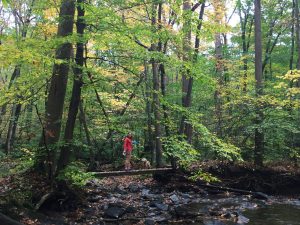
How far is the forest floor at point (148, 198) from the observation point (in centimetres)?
916

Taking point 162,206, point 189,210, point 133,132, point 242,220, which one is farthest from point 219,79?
point 242,220

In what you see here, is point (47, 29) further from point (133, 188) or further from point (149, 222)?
point (149, 222)

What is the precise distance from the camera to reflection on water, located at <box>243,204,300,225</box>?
33.1ft

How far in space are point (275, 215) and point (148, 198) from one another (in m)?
4.52

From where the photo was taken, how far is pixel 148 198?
1278 centimetres

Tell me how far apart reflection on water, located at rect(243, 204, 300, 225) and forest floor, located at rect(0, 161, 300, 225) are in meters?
0.38

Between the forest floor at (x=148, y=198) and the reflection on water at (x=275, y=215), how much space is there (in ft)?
1.24

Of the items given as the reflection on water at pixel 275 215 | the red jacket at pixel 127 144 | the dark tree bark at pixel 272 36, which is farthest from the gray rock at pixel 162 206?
the dark tree bark at pixel 272 36

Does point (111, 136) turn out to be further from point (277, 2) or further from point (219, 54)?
point (277, 2)

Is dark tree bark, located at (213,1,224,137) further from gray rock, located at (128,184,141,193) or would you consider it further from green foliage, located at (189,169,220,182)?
green foliage, located at (189,169,220,182)

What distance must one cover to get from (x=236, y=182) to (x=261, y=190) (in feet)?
3.55

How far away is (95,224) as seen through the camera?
8977 millimetres

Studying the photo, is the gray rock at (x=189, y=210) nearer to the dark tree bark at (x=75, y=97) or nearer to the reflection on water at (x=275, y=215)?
the reflection on water at (x=275, y=215)

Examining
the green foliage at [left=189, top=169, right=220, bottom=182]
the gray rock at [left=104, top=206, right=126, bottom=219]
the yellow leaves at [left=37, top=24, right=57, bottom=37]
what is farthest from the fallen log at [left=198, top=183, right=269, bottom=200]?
the yellow leaves at [left=37, top=24, right=57, bottom=37]
